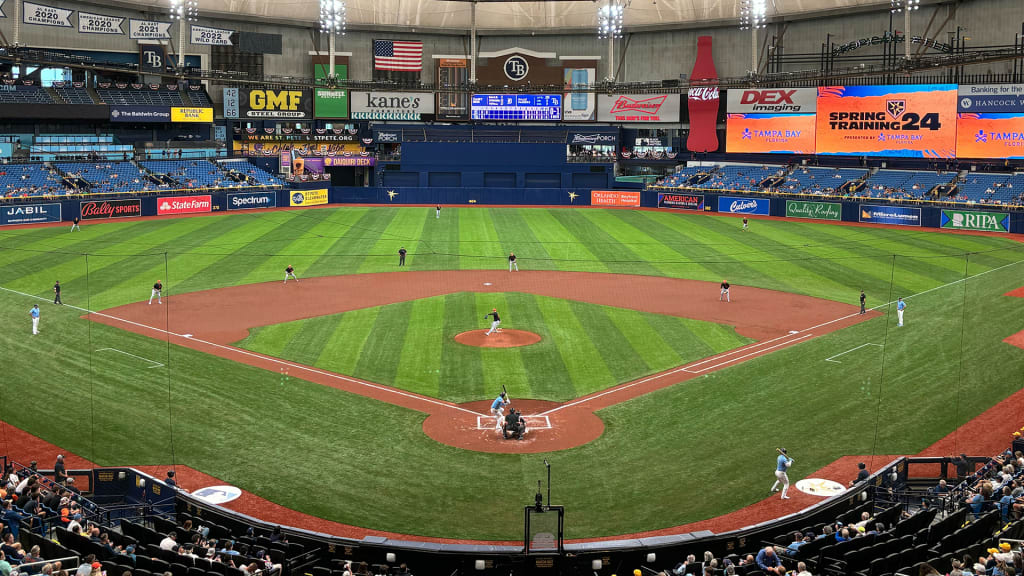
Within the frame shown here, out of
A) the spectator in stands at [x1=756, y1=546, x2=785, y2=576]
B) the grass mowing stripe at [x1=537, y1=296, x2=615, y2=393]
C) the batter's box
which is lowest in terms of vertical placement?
the batter's box

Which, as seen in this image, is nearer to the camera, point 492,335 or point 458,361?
point 458,361

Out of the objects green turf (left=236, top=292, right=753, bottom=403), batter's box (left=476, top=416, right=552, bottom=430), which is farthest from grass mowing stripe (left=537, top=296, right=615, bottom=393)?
batter's box (left=476, top=416, right=552, bottom=430)

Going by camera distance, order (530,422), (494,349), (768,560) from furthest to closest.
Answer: (494,349)
(530,422)
(768,560)

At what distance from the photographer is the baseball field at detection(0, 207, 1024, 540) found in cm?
2109

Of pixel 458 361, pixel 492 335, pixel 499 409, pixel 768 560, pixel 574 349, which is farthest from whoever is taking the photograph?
pixel 492 335

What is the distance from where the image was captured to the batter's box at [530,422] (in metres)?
24.6

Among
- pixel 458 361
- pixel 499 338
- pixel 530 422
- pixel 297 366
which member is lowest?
pixel 530 422

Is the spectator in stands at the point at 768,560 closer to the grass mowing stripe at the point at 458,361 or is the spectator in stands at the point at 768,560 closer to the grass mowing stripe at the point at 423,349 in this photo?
the grass mowing stripe at the point at 458,361

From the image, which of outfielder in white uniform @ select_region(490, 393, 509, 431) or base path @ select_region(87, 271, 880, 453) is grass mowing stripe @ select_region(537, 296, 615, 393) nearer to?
base path @ select_region(87, 271, 880, 453)

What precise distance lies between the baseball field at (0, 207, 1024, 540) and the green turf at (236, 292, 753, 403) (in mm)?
136

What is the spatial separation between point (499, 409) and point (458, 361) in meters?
6.10

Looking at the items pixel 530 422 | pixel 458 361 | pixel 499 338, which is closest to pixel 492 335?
pixel 499 338

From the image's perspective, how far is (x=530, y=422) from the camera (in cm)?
2502

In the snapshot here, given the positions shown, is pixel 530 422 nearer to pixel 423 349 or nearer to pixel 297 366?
pixel 423 349
